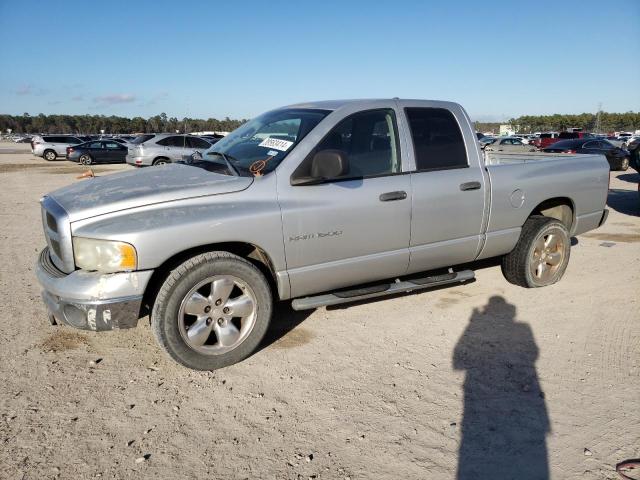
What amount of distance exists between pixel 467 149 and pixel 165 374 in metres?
3.28

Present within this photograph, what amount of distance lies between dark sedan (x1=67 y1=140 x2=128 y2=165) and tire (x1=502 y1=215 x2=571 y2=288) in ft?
88.9

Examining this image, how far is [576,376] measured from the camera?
3488mm

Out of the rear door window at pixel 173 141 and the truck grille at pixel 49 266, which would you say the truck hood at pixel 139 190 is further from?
the rear door window at pixel 173 141

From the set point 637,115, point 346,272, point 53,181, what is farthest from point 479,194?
point 637,115

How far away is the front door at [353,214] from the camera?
3.71m

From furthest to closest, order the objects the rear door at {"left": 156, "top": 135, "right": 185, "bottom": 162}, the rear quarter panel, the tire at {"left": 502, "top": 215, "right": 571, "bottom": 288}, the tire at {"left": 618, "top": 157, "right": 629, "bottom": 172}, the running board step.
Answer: the tire at {"left": 618, "top": 157, "right": 629, "bottom": 172} < the rear door at {"left": 156, "top": 135, "right": 185, "bottom": 162} < the tire at {"left": 502, "top": 215, "right": 571, "bottom": 288} < the rear quarter panel < the running board step

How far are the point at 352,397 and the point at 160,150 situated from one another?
1889 centimetres

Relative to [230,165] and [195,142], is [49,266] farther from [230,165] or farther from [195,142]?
[195,142]

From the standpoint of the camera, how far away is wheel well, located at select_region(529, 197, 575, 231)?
17.6 ft

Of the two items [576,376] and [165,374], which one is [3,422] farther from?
[576,376]

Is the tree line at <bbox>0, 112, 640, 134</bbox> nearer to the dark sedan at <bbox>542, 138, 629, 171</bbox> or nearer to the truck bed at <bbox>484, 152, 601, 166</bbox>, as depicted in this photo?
the dark sedan at <bbox>542, 138, 629, 171</bbox>

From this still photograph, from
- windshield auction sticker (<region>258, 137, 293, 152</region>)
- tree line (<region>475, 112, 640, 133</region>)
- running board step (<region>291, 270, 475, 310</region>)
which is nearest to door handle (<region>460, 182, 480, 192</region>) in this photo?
running board step (<region>291, 270, 475, 310</region>)

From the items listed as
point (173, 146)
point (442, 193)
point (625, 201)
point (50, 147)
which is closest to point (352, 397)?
point (442, 193)

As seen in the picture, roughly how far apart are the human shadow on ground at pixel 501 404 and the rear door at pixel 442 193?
722mm
